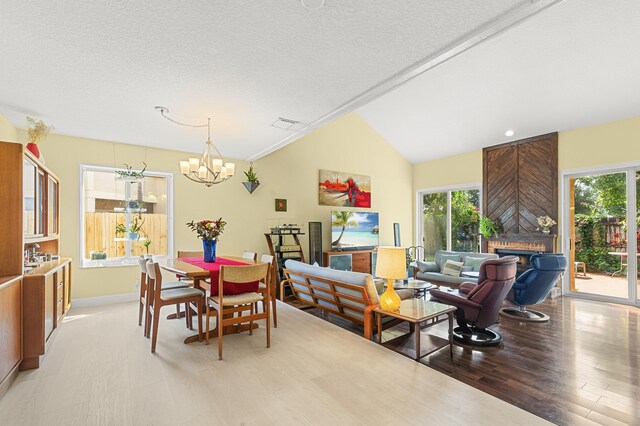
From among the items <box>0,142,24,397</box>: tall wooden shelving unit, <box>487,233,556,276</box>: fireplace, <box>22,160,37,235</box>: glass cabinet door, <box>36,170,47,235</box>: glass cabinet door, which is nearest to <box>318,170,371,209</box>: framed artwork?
<box>487,233,556,276</box>: fireplace

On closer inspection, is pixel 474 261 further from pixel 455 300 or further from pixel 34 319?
pixel 34 319

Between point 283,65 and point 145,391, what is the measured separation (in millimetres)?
2813

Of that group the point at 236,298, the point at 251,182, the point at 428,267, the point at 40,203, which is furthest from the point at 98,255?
the point at 428,267

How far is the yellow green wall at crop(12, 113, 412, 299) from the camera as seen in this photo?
464cm

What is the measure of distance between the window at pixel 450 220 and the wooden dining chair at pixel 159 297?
6286 millimetres

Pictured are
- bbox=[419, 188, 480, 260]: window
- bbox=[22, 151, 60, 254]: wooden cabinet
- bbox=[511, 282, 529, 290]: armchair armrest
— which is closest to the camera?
bbox=[22, 151, 60, 254]: wooden cabinet

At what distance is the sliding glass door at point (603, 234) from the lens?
16.5 ft

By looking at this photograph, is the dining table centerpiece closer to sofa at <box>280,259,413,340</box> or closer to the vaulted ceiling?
sofa at <box>280,259,413,340</box>

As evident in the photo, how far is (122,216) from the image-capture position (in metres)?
5.14

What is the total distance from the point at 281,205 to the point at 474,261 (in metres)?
3.91

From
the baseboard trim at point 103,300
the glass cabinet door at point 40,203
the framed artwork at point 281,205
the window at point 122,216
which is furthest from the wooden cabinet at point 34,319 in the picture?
the framed artwork at point 281,205

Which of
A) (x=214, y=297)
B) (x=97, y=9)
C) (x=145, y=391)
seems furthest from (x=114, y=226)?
(x=97, y=9)

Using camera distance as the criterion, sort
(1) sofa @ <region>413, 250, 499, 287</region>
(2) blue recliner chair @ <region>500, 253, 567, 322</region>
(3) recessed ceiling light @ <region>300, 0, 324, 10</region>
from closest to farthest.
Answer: (3) recessed ceiling light @ <region>300, 0, 324, 10</region> → (2) blue recliner chair @ <region>500, 253, 567, 322</region> → (1) sofa @ <region>413, 250, 499, 287</region>

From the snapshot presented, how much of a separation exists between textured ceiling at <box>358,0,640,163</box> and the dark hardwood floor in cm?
313
